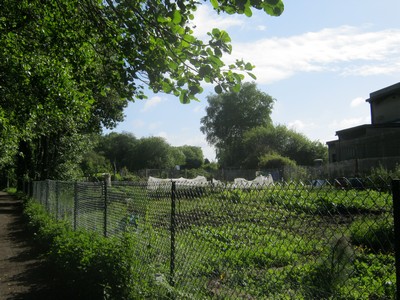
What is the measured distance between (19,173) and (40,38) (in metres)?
28.7

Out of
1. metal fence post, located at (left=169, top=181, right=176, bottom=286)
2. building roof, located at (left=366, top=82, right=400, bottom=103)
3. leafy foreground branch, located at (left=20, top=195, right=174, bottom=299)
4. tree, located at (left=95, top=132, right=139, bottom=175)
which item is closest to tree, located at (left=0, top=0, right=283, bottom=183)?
metal fence post, located at (left=169, top=181, right=176, bottom=286)

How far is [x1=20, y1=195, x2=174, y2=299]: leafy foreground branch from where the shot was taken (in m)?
4.98

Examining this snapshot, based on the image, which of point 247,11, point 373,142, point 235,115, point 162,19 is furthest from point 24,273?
point 235,115

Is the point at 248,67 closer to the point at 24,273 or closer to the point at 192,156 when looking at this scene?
the point at 24,273

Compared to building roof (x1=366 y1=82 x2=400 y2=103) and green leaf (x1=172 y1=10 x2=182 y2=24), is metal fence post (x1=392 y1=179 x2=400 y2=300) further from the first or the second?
building roof (x1=366 y1=82 x2=400 y2=103)

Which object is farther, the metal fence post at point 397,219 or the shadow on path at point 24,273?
the shadow on path at point 24,273

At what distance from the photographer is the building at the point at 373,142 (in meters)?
24.3

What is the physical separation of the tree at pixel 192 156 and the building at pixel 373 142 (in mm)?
76693

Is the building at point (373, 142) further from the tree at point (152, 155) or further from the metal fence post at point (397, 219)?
the tree at point (152, 155)

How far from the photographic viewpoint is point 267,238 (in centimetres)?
349

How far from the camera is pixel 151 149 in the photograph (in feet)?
315

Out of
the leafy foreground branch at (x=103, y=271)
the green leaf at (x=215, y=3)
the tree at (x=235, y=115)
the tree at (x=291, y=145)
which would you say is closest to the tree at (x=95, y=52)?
the green leaf at (x=215, y=3)

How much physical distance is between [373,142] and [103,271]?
2415cm

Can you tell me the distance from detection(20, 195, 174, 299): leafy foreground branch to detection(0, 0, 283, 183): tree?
7.32 ft
